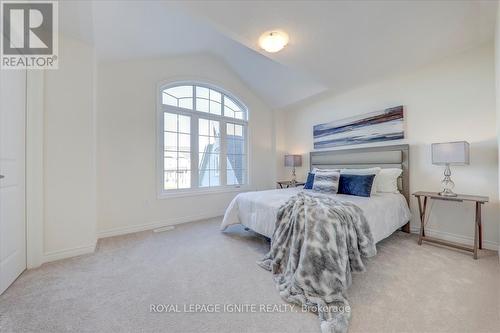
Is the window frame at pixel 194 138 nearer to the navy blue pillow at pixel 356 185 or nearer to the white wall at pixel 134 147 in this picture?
the white wall at pixel 134 147

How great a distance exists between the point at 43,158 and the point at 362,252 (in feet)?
11.0

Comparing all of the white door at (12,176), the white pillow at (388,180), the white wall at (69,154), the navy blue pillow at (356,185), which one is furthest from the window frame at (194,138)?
the white pillow at (388,180)

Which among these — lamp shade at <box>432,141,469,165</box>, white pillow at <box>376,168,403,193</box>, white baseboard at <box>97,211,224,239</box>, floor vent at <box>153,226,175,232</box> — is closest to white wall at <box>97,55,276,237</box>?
white baseboard at <box>97,211,224,239</box>

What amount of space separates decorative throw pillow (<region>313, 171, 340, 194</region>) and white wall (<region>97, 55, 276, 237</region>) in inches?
82.4

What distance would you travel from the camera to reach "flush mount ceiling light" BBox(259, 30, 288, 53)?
242cm

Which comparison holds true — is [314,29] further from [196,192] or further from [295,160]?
[196,192]

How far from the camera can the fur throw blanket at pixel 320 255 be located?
1506mm

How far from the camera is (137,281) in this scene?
1.86 metres

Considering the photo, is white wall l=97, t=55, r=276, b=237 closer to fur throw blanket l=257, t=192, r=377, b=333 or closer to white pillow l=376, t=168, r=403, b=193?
fur throw blanket l=257, t=192, r=377, b=333

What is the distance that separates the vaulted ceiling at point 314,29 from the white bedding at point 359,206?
192cm

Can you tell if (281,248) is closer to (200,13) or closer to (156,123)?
(200,13)

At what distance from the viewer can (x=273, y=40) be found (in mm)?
2436

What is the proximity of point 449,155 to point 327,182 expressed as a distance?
1390mm

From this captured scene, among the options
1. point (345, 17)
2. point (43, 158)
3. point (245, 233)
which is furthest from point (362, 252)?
point (43, 158)
